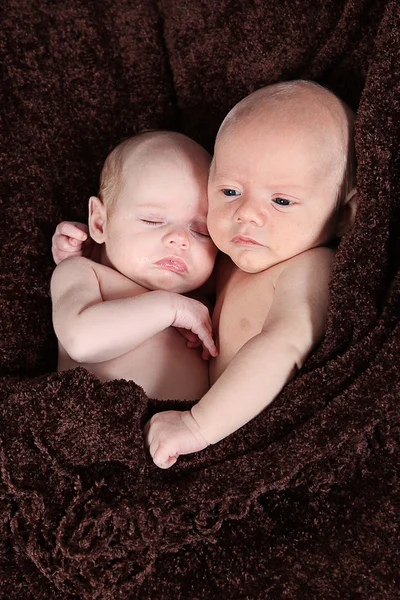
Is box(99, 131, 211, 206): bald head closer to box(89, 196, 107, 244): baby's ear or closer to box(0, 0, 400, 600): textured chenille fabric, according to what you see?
box(89, 196, 107, 244): baby's ear

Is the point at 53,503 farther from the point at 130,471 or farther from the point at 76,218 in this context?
the point at 76,218

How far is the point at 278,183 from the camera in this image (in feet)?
4.95

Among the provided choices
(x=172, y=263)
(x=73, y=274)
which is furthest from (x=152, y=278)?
(x=73, y=274)

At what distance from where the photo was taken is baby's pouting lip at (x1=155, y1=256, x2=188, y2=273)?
166cm

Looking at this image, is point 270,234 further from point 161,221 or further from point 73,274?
point 73,274

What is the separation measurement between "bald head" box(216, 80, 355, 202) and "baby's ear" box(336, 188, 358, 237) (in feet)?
0.05

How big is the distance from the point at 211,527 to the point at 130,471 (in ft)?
0.55

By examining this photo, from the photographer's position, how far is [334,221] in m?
1.59

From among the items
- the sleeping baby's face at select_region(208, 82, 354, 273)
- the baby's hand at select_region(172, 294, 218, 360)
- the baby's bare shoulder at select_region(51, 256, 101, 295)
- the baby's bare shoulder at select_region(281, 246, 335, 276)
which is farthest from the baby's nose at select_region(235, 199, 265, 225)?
the baby's bare shoulder at select_region(51, 256, 101, 295)

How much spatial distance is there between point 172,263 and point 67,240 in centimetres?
24

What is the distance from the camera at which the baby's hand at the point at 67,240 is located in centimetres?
175

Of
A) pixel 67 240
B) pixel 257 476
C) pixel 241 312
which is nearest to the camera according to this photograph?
pixel 257 476

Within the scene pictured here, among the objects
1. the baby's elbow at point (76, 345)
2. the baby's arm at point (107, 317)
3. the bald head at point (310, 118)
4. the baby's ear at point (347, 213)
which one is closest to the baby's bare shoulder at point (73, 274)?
the baby's arm at point (107, 317)

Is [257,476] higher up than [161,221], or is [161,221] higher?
[161,221]
